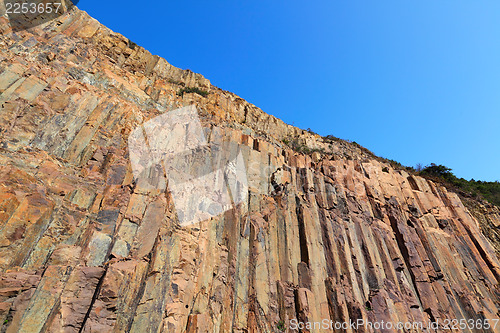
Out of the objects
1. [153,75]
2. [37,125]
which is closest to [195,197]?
[37,125]

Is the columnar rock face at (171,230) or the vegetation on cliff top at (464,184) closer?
the columnar rock face at (171,230)

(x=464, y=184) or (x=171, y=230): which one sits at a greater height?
(x=464, y=184)

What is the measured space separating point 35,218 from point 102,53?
1551cm

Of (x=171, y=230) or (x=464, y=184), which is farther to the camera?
(x=464, y=184)

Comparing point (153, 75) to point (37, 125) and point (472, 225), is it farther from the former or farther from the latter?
point (472, 225)

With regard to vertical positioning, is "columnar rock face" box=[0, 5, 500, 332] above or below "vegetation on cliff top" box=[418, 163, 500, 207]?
below

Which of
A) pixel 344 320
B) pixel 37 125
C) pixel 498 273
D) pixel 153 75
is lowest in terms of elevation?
pixel 344 320

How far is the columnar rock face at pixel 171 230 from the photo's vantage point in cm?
1019

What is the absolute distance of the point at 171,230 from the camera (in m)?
13.4

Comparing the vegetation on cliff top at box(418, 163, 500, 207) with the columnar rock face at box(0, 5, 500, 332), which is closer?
the columnar rock face at box(0, 5, 500, 332)

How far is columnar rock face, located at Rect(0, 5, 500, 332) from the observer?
10.2m

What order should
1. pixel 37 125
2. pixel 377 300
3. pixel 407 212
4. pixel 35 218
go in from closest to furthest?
pixel 35 218
pixel 37 125
pixel 377 300
pixel 407 212

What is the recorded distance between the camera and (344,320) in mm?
14945

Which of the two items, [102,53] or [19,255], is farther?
[102,53]
